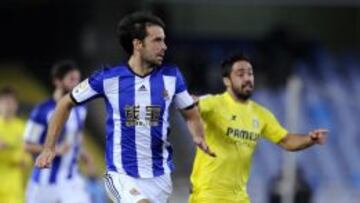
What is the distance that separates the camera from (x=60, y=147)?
12812 millimetres

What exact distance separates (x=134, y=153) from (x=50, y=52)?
1607 cm

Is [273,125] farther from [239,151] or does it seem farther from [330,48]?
[330,48]

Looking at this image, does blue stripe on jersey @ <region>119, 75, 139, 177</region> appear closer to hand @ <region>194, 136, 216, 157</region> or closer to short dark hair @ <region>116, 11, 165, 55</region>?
short dark hair @ <region>116, 11, 165, 55</region>

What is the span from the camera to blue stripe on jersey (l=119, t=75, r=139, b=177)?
30.8 feet

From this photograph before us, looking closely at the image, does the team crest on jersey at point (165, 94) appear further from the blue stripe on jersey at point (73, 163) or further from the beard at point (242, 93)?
the blue stripe on jersey at point (73, 163)

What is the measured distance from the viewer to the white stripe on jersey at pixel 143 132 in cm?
941

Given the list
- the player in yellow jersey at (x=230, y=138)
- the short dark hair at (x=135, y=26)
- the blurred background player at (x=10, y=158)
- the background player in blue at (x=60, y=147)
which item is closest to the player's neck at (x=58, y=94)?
the background player in blue at (x=60, y=147)

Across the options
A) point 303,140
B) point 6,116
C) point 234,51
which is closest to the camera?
point 303,140

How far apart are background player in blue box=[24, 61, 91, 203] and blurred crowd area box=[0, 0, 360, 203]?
26.9 feet

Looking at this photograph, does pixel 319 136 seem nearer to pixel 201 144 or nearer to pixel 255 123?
pixel 255 123

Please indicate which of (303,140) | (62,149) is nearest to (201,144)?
(303,140)

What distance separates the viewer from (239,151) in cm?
1035

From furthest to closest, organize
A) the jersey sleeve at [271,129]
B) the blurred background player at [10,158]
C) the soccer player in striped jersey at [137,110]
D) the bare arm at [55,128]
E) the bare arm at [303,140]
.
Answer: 1. the blurred background player at [10,158]
2. the jersey sleeve at [271,129]
3. the bare arm at [303,140]
4. the bare arm at [55,128]
5. the soccer player in striped jersey at [137,110]

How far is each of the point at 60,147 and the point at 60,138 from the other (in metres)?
0.21
